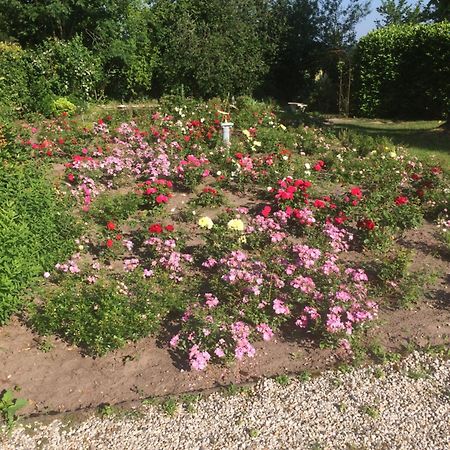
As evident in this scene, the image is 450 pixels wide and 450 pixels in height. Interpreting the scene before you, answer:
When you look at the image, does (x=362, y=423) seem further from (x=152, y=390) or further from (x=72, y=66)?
(x=72, y=66)

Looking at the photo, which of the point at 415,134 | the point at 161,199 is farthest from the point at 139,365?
the point at 415,134

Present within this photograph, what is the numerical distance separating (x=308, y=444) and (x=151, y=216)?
3327 millimetres

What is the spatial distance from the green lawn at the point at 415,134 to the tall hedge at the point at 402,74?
107 cm

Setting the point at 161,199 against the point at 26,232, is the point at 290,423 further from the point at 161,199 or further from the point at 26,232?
the point at 161,199

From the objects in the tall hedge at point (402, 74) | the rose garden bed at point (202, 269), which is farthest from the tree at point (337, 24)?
the rose garden bed at point (202, 269)

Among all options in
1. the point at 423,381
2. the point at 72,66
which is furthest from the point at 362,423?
the point at 72,66

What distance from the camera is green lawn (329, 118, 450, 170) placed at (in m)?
8.48

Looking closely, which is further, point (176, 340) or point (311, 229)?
point (311, 229)

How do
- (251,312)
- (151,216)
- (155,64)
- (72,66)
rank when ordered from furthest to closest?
1. (155,64)
2. (72,66)
3. (151,216)
4. (251,312)

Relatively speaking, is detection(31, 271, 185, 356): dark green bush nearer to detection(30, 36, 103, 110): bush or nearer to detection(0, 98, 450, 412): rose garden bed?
detection(0, 98, 450, 412): rose garden bed

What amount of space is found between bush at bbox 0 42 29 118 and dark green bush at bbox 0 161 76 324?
4.98 meters

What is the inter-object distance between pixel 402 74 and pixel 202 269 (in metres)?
11.8

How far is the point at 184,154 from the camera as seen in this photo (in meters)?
7.05

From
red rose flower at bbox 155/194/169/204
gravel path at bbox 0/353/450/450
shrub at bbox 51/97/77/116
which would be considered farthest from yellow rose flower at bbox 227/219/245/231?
shrub at bbox 51/97/77/116
